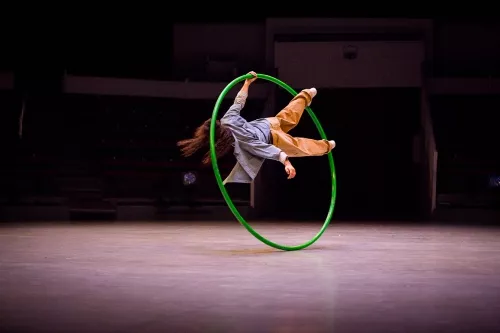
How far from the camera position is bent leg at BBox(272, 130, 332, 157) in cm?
613

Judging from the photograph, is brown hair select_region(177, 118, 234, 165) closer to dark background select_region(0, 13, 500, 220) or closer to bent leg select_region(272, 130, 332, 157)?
bent leg select_region(272, 130, 332, 157)

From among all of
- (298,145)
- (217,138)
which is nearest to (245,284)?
(217,138)

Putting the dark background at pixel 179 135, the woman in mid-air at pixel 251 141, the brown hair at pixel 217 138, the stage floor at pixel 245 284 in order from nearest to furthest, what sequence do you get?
the stage floor at pixel 245 284 → the woman in mid-air at pixel 251 141 → the brown hair at pixel 217 138 → the dark background at pixel 179 135

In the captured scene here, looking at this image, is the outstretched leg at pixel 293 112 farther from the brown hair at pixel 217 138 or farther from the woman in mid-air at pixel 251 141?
the brown hair at pixel 217 138

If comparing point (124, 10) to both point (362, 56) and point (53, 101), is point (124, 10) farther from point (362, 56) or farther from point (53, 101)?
point (362, 56)

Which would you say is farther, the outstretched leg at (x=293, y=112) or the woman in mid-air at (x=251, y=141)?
the outstretched leg at (x=293, y=112)

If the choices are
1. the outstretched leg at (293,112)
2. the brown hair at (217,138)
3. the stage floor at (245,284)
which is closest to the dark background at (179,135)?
the stage floor at (245,284)

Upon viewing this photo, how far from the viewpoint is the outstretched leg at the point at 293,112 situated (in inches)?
251

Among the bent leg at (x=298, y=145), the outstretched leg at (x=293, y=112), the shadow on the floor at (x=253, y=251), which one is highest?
the outstretched leg at (x=293, y=112)

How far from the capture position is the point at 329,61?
1182cm

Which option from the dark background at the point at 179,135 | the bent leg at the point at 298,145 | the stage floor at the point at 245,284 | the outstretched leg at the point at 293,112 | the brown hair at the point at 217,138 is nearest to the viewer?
the stage floor at the point at 245,284

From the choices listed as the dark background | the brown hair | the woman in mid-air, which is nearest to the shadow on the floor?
the woman in mid-air

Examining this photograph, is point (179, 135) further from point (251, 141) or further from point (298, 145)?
point (251, 141)

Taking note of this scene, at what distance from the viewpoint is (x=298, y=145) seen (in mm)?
6215
